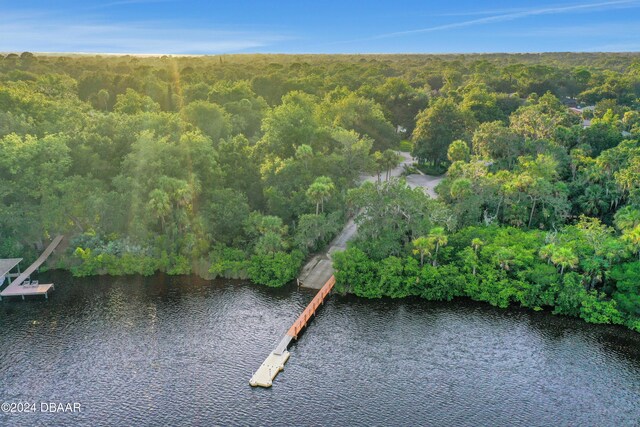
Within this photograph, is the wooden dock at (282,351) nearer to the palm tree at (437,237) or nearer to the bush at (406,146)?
the palm tree at (437,237)

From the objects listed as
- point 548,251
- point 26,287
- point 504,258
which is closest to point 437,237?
point 504,258

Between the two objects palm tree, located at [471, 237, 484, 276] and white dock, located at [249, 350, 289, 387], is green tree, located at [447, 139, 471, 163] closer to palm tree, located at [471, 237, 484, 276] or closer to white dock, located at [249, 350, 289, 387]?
palm tree, located at [471, 237, 484, 276]

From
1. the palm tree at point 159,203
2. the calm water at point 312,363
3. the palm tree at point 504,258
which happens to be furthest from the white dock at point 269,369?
the palm tree at point 159,203

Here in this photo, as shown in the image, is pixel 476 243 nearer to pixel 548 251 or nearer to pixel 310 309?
pixel 548 251

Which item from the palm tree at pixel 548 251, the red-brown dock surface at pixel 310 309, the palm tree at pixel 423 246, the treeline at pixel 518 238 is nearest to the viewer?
the red-brown dock surface at pixel 310 309

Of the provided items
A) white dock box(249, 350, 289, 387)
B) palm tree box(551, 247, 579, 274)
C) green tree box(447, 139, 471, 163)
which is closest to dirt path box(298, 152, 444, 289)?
white dock box(249, 350, 289, 387)

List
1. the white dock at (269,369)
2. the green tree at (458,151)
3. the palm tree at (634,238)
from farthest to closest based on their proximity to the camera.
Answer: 1. the green tree at (458,151)
2. the palm tree at (634,238)
3. the white dock at (269,369)
